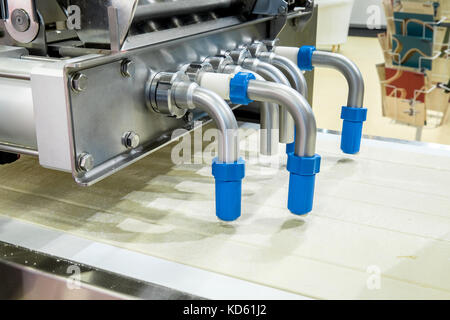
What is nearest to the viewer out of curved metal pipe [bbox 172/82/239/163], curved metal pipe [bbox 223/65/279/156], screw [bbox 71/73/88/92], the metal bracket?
screw [bbox 71/73/88/92]

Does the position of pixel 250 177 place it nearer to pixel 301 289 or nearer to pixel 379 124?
pixel 301 289

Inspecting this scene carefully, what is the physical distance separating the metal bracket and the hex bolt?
572 millimetres

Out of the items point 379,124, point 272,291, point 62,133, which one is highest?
point 62,133

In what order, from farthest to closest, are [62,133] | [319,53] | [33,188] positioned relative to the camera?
[319,53], [33,188], [62,133]

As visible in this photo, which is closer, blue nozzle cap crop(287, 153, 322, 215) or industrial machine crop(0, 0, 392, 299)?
industrial machine crop(0, 0, 392, 299)

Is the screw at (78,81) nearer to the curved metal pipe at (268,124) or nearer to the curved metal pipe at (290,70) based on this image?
the curved metal pipe at (268,124)

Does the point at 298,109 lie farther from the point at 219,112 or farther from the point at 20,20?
the point at 20,20

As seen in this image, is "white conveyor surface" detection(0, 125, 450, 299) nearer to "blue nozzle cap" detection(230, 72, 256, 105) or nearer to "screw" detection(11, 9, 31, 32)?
"blue nozzle cap" detection(230, 72, 256, 105)

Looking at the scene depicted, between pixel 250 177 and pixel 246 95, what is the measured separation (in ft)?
0.77

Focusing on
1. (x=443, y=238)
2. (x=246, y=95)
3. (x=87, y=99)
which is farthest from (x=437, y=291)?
(x=87, y=99)

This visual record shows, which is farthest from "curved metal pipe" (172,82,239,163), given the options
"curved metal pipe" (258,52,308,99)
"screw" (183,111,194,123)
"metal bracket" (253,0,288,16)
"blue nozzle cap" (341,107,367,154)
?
"metal bracket" (253,0,288,16)

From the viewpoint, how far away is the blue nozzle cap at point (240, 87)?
0.72 metres

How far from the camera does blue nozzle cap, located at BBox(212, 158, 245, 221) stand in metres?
0.67

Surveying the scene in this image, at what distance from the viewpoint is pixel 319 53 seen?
98cm
